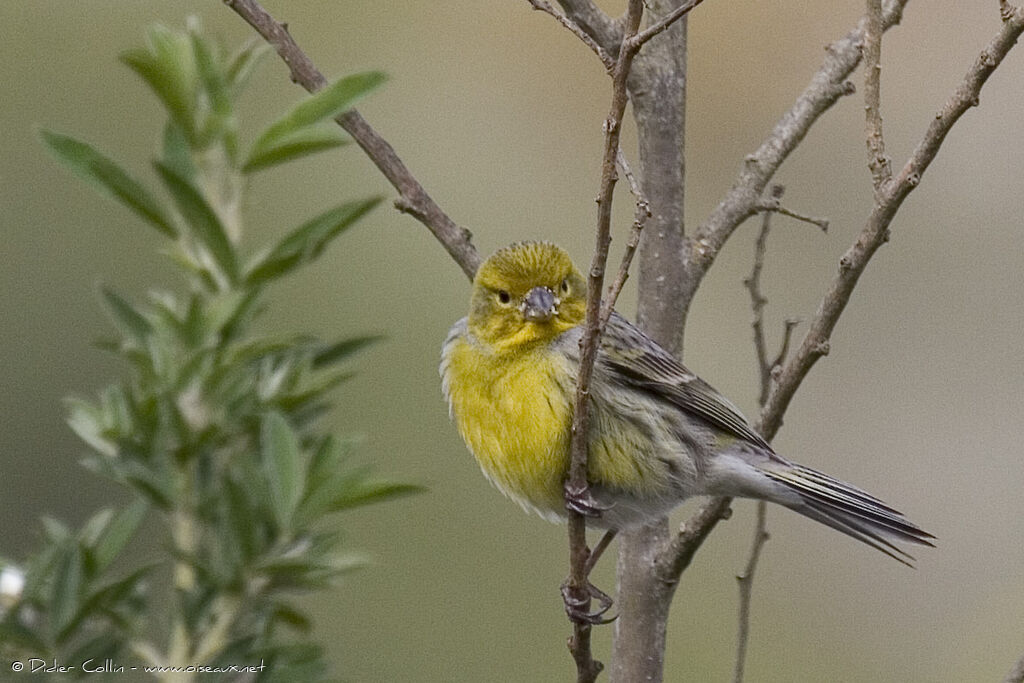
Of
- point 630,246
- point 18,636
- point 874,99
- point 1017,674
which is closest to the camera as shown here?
point 630,246

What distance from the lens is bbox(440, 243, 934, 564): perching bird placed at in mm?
3096

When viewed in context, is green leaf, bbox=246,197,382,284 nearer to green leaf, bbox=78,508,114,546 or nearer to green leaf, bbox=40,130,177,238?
green leaf, bbox=40,130,177,238

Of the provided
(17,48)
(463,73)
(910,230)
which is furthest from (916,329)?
(17,48)

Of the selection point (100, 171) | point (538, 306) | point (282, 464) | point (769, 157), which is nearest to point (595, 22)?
point (769, 157)

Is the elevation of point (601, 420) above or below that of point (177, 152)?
below

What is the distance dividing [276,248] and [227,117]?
0.29 m

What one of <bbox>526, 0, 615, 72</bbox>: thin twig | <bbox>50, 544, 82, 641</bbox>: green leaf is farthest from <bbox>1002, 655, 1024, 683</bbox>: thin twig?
<bbox>50, 544, 82, 641</bbox>: green leaf

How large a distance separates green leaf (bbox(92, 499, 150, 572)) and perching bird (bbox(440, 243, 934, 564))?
3.13ft

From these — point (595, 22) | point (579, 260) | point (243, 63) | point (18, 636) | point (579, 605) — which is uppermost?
point (579, 260)

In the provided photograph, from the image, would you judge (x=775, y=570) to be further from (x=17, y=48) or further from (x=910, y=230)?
(x=17, y=48)

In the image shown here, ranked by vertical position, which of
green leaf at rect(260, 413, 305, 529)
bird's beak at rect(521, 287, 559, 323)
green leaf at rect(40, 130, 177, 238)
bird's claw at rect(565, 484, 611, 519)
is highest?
bird's beak at rect(521, 287, 559, 323)

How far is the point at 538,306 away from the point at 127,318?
1070mm

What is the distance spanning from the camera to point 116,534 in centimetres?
247

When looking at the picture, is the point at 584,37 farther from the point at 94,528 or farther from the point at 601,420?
the point at 94,528
